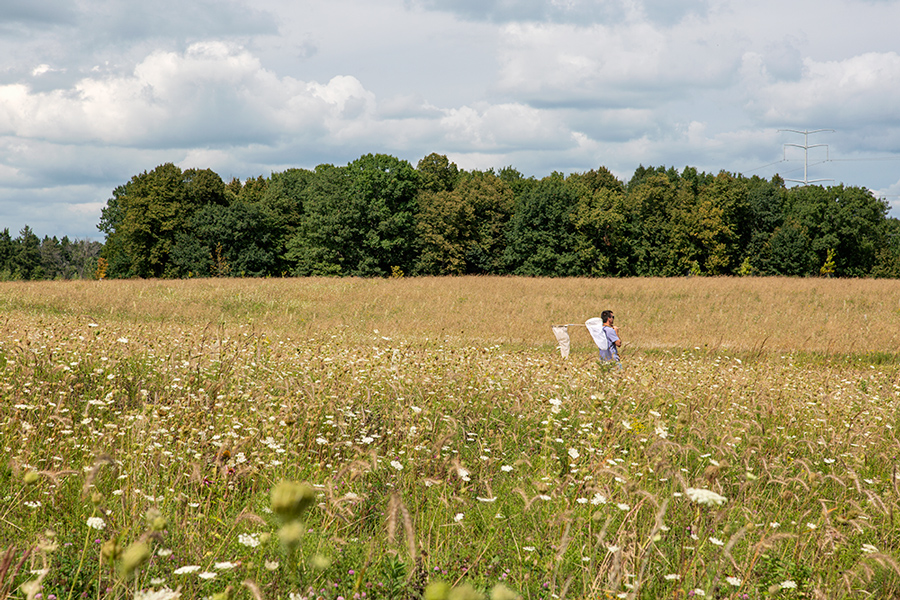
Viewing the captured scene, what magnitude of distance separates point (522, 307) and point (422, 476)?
25.5 meters

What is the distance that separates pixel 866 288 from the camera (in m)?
33.8

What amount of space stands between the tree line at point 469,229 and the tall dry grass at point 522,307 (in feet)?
81.1

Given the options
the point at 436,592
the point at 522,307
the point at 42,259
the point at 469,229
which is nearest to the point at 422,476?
the point at 436,592

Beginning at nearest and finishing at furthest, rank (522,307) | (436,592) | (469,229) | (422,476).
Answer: (436,592)
(422,476)
(522,307)
(469,229)

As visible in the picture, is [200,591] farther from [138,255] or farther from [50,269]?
[50,269]

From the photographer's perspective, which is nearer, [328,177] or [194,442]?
[194,442]

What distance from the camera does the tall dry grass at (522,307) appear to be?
76.2ft

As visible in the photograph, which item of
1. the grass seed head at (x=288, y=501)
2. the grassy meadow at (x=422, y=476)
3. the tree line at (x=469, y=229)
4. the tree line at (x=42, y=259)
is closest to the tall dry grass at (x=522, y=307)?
the grassy meadow at (x=422, y=476)

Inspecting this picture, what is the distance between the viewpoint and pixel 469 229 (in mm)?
66312

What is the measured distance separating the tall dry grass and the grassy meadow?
40.7 ft

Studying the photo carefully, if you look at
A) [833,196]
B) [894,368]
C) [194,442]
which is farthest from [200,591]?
[833,196]

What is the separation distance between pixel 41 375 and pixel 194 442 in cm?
289

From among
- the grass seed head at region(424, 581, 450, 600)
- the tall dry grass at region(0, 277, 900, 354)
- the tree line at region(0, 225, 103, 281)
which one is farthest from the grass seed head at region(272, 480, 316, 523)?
the tree line at region(0, 225, 103, 281)

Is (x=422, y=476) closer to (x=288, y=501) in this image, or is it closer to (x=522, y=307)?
(x=288, y=501)
